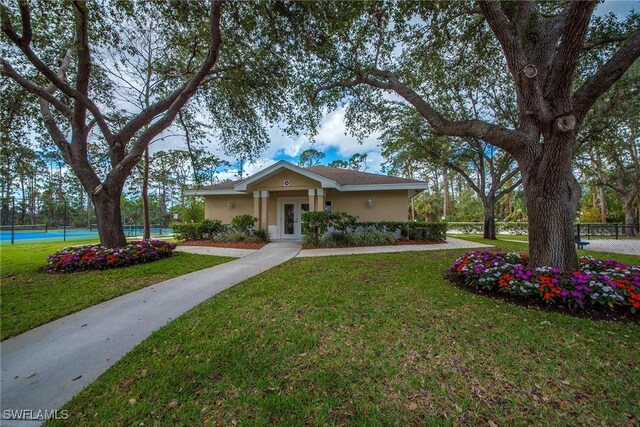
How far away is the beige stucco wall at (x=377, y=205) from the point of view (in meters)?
13.8

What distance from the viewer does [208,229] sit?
13461 millimetres

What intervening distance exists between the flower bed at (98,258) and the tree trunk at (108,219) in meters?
0.35

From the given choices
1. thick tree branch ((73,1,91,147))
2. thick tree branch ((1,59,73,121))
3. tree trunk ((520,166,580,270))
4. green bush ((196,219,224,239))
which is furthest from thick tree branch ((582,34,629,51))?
green bush ((196,219,224,239))

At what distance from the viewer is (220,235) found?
511 inches

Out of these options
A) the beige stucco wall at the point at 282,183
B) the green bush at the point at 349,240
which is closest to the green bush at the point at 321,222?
the green bush at the point at 349,240

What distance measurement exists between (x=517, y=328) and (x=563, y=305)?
4.60 ft

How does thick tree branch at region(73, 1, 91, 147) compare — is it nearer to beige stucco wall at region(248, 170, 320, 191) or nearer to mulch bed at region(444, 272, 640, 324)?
beige stucco wall at region(248, 170, 320, 191)

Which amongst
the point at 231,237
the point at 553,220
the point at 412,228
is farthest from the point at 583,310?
the point at 231,237

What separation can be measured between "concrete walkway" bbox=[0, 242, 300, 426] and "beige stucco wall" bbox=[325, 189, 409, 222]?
9.98 m

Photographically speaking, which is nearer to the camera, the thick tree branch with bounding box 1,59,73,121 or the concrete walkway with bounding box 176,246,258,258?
the thick tree branch with bounding box 1,59,73,121

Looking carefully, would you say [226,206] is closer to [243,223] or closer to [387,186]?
[243,223]

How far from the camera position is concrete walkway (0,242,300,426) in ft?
7.26

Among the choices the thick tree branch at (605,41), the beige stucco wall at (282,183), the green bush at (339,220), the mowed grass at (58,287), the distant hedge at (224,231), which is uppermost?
the thick tree branch at (605,41)

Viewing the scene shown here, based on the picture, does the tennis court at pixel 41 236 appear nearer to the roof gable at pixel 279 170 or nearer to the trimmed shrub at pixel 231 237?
the trimmed shrub at pixel 231 237
